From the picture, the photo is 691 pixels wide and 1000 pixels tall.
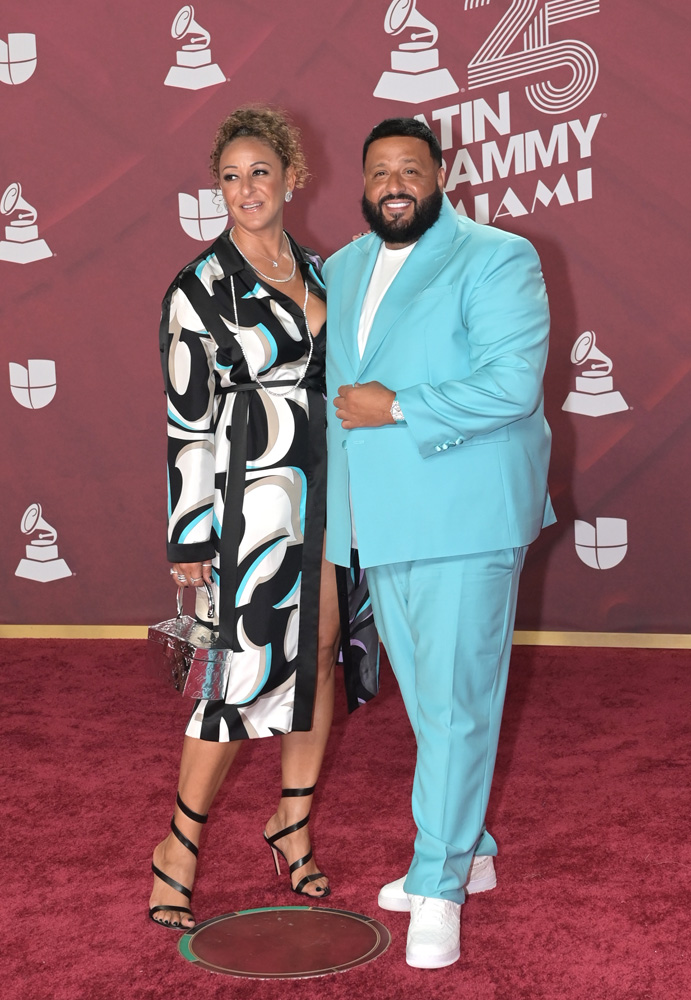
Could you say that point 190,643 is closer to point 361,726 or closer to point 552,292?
point 361,726

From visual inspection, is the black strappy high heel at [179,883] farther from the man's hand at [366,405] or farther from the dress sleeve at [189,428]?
the man's hand at [366,405]

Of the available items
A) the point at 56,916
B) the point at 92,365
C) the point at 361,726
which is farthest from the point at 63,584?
the point at 56,916

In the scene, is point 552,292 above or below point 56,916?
above

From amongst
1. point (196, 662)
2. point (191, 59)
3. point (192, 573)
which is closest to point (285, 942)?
point (196, 662)

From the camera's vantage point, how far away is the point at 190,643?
7.75ft

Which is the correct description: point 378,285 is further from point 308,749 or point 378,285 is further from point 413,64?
point 413,64

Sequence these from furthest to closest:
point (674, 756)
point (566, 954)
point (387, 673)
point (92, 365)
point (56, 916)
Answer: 1. point (92, 365)
2. point (387, 673)
3. point (674, 756)
4. point (56, 916)
5. point (566, 954)

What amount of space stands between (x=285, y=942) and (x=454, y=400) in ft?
3.68

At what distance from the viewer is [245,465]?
236 centimetres

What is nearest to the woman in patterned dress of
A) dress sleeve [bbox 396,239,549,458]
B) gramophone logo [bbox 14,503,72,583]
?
dress sleeve [bbox 396,239,549,458]

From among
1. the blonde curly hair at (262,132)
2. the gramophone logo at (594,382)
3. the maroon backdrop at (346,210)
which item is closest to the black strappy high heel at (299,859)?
the blonde curly hair at (262,132)

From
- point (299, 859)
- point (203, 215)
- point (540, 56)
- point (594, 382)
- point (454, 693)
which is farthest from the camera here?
point (203, 215)

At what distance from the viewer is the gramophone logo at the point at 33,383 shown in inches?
179

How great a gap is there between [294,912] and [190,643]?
1.99 ft
